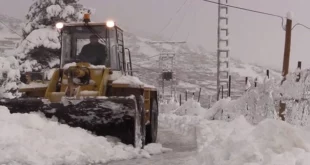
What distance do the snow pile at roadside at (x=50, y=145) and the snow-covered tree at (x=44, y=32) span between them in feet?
64.7

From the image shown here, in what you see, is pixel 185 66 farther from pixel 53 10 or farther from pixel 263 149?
pixel 263 149

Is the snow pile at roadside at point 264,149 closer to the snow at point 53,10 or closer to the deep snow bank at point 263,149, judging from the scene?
the deep snow bank at point 263,149

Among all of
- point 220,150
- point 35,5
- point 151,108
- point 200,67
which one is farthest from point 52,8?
point 200,67

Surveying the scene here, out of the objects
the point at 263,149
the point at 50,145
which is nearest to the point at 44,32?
the point at 50,145

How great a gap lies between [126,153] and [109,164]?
27.4 inches

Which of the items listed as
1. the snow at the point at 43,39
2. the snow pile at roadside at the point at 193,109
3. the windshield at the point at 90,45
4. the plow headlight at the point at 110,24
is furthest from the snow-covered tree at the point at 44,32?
the plow headlight at the point at 110,24

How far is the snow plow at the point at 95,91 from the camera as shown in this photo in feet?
23.7

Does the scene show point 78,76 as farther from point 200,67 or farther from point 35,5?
point 200,67

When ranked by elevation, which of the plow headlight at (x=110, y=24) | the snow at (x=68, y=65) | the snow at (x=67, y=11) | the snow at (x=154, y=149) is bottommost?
the snow at (x=154, y=149)

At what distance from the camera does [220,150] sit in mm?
4805

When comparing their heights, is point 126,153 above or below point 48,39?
below

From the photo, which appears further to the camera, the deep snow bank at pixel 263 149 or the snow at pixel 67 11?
the snow at pixel 67 11

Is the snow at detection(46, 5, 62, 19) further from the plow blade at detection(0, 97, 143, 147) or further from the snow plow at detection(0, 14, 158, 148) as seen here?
the plow blade at detection(0, 97, 143, 147)

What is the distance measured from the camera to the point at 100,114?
723cm
